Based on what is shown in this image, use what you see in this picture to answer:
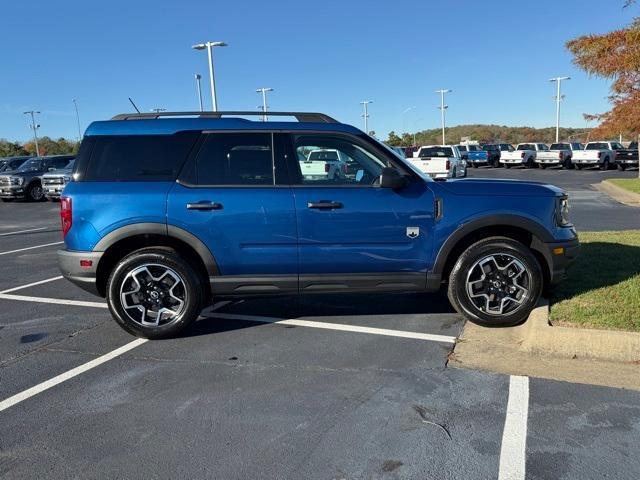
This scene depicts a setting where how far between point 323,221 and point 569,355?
7.42 ft

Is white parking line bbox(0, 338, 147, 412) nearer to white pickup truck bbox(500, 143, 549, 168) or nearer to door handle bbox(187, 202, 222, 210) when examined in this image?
door handle bbox(187, 202, 222, 210)

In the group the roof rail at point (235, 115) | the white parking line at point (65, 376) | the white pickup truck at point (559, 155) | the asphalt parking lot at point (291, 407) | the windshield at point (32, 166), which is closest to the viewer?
the asphalt parking lot at point (291, 407)

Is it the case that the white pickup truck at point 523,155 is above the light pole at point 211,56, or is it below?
below

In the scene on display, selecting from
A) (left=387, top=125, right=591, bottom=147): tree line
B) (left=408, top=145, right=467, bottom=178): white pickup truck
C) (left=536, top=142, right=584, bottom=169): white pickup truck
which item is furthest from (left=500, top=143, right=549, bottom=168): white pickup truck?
(left=387, top=125, right=591, bottom=147): tree line

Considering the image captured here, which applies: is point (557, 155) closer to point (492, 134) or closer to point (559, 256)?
point (559, 256)

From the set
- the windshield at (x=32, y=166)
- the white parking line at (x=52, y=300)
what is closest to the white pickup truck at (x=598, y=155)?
the windshield at (x=32, y=166)

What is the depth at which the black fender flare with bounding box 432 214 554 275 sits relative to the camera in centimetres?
487

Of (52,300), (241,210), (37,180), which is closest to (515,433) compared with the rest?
(241,210)

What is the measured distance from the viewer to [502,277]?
197 inches

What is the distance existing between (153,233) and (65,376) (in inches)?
52.8

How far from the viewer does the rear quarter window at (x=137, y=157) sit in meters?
4.83

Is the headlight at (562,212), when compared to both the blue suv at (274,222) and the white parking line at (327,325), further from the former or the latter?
the white parking line at (327,325)

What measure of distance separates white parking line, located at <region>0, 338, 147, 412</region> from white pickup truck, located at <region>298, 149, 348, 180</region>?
2151 mm

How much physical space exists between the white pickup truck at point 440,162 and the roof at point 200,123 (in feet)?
51.4
